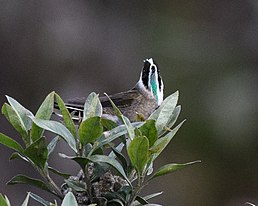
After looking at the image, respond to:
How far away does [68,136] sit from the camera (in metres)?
1.07

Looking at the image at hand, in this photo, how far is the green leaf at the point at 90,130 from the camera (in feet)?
3.44

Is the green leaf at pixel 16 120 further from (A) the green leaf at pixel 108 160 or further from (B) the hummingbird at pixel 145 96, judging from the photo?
(B) the hummingbird at pixel 145 96

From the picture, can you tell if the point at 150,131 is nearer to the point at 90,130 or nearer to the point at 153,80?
the point at 90,130

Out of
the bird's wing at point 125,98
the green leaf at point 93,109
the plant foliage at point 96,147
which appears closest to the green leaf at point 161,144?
the plant foliage at point 96,147

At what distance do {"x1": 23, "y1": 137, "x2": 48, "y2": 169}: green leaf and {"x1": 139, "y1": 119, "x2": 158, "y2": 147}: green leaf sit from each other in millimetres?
134

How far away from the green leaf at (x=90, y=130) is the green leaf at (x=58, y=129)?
0.02 meters

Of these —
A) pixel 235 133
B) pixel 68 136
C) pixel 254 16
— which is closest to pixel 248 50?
pixel 254 16

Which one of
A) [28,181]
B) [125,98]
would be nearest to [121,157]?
[28,181]

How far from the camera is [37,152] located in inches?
42.3

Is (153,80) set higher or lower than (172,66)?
higher

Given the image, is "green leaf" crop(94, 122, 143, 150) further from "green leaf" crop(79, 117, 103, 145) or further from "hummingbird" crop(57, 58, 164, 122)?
"hummingbird" crop(57, 58, 164, 122)

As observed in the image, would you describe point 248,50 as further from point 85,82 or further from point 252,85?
point 85,82

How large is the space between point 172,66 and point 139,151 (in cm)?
308

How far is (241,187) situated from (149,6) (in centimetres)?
111
